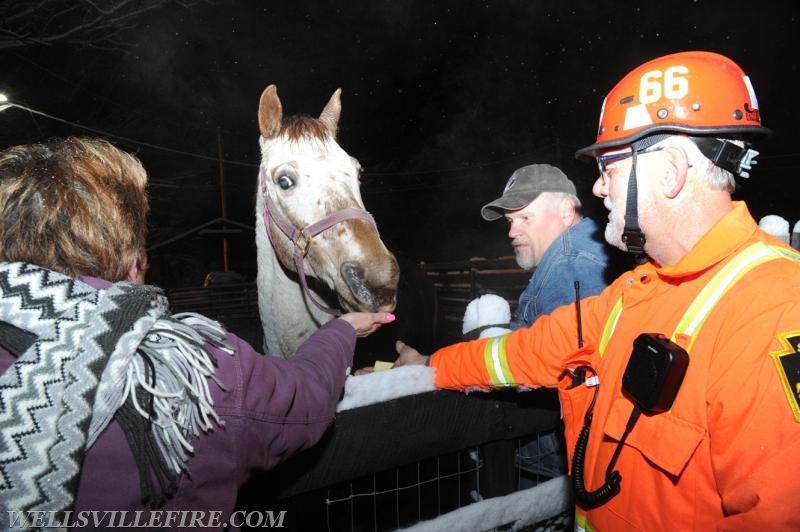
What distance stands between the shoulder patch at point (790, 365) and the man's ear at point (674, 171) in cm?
54

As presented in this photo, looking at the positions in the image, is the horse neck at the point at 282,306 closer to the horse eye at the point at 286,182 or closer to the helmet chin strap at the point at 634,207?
the horse eye at the point at 286,182

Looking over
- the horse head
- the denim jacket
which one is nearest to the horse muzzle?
the horse head

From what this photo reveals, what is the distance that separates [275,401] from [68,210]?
703 mm

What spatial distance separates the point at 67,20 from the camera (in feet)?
22.4

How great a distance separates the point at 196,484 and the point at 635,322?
4.41ft

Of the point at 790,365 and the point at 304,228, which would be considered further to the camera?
the point at 304,228

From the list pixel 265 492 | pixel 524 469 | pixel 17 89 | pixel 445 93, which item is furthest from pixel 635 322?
pixel 445 93

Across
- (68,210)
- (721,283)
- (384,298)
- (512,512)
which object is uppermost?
(68,210)

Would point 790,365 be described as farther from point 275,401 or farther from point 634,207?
point 275,401

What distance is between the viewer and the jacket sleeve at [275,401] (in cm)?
107

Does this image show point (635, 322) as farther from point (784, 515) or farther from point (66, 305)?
point (66, 305)

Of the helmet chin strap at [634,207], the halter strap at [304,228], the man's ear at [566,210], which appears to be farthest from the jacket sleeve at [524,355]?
the man's ear at [566,210]

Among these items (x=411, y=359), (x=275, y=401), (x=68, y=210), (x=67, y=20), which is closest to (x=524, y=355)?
(x=411, y=359)

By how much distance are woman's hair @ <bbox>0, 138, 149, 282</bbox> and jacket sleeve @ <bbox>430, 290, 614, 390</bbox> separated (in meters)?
1.36
